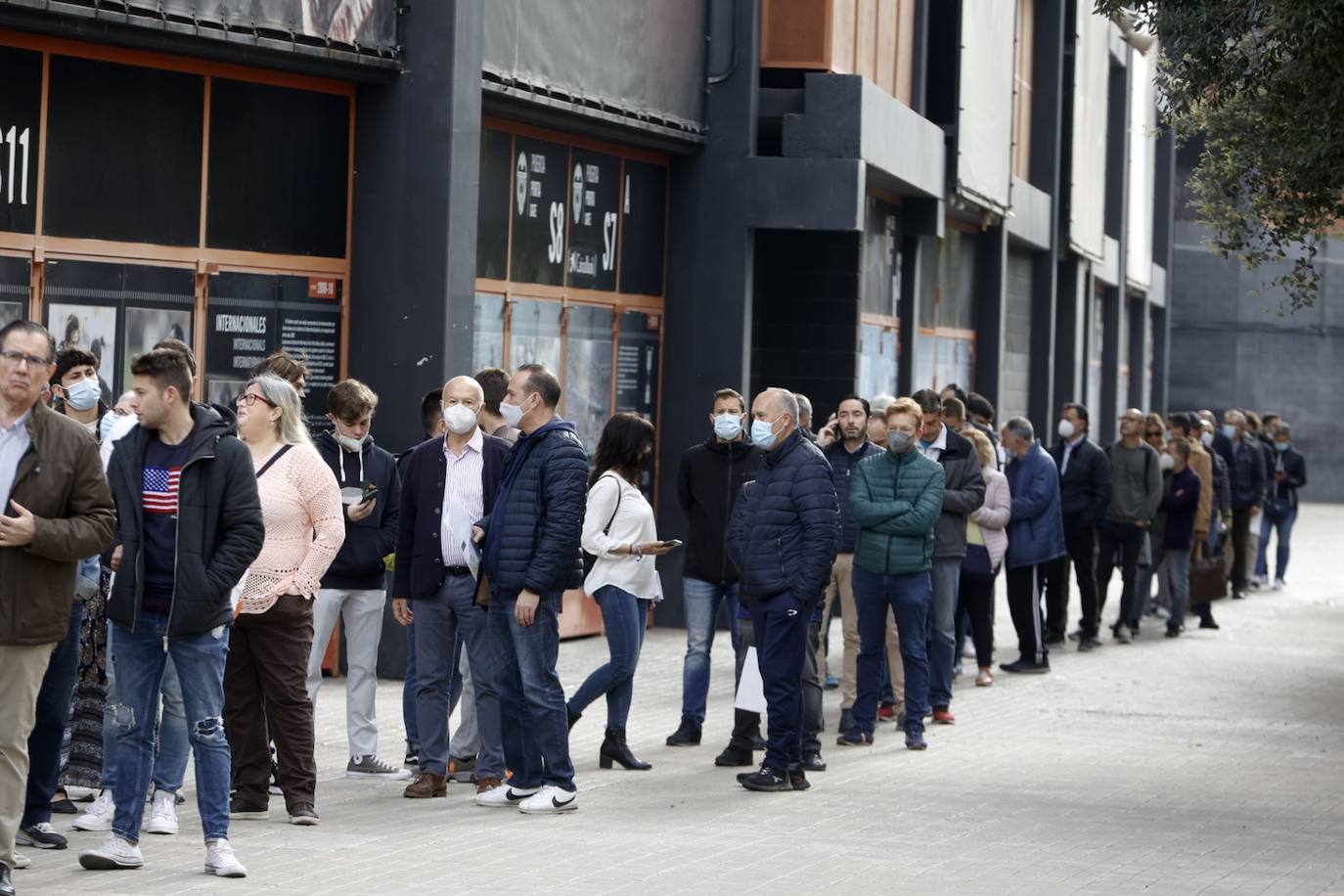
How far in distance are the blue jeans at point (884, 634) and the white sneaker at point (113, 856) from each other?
17.5 ft

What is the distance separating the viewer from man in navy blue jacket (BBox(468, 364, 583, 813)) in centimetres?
955

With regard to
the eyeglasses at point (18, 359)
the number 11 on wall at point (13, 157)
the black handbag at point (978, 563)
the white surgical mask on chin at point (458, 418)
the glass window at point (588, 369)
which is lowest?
the black handbag at point (978, 563)

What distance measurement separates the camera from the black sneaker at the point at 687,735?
12172 mm

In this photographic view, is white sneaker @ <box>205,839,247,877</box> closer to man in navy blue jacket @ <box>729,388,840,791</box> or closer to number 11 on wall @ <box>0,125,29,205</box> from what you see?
man in navy blue jacket @ <box>729,388,840,791</box>

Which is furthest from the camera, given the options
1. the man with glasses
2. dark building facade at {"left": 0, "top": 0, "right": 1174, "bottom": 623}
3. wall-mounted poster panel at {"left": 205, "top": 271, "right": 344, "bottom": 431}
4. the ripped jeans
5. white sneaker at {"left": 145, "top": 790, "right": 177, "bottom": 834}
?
the man with glasses

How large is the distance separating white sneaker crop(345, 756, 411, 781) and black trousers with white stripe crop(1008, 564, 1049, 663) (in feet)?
22.9

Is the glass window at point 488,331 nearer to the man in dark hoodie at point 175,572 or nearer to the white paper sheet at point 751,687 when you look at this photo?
the white paper sheet at point 751,687

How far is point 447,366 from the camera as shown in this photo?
14297mm

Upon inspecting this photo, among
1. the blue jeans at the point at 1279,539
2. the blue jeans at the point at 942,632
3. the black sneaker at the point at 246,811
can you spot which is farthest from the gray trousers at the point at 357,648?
the blue jeans at the point at 1279,539

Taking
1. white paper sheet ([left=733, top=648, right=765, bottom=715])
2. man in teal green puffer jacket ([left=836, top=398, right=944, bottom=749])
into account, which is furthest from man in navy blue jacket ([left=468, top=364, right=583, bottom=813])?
man in teal green puffer jacket ([left=836, top=398, right=944, bottom=749])

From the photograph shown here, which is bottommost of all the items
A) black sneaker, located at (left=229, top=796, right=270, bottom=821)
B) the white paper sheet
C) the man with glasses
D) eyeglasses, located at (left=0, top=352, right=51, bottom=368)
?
black sneaker, located at (left=229, top=796, right=270, bottom=821)

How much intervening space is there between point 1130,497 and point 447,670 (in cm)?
965

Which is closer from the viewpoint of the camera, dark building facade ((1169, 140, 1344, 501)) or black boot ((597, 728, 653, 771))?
black boot ((597, 728, 653, 771))

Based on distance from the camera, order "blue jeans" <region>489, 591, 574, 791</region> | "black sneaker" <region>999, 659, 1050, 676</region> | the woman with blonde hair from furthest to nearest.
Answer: "black sneaker" <region>999, 659, 1050, 676</region>
the woman with blonde hair
"blue jeans" <region>489, 591, 574, 791</region>
